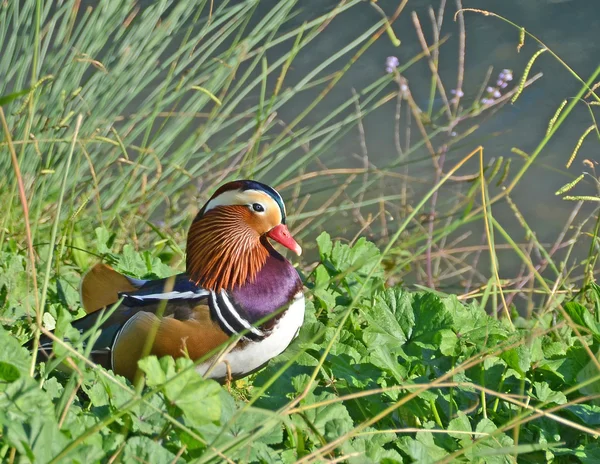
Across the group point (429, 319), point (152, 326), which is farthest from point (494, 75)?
point (152, 326)

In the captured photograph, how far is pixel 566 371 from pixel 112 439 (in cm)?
99

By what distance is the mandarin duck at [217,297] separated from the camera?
1990mm

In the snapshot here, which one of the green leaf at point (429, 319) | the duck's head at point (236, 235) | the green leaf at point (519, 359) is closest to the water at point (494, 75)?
the duck's head at point (236, 235)

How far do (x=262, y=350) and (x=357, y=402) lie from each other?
32 cm

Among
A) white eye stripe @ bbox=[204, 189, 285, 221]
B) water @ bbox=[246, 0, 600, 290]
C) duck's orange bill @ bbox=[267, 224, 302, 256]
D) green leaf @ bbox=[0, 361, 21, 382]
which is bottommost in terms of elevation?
water @ bbox=[246, 0, 600, 290]

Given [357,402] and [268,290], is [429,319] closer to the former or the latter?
[357,402]

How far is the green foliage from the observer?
1253 millimetres

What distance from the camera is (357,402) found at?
5.68ft

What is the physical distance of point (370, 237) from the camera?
3561 millimetres

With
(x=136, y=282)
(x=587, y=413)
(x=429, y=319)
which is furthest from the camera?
(x=136, y=282)

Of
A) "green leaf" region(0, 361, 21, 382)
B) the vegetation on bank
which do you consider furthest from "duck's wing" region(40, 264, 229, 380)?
"green leaf" region(0, 361, 21, 382)

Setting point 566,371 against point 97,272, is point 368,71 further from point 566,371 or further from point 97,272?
point 566,371

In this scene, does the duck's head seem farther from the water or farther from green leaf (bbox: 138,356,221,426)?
the water

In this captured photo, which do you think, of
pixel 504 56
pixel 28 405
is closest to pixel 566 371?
pixel 28 405
